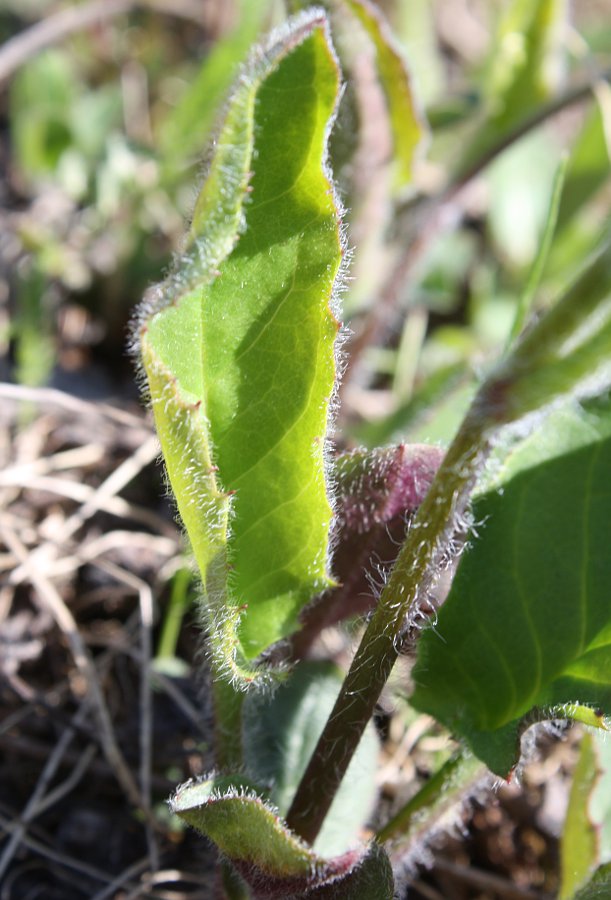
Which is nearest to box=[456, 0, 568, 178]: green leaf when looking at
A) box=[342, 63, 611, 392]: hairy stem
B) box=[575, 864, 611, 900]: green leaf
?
box=[342, 63, 611, 392]: hairy stem

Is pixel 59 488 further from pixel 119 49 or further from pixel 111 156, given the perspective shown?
pixel 119 49

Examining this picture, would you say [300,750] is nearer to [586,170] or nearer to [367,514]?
[367,514]

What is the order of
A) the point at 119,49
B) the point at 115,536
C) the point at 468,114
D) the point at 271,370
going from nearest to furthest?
the point at 271,370 → the point at 115,536 → the point at 468,114 → the point at 119,49

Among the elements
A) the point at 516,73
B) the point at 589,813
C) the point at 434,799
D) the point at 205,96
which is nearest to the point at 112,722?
the point at 434,799

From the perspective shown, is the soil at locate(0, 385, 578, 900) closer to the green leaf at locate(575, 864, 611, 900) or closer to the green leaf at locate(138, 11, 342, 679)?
the green leaf at locate(575, 864, 611, 900)

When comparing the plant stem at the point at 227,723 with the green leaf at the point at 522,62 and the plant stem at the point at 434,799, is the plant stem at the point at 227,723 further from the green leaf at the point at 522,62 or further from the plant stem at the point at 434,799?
the green leaf at the point at 522,62

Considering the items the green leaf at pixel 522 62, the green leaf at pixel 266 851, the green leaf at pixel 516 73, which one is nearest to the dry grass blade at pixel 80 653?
the green leaf at pixel 266 851

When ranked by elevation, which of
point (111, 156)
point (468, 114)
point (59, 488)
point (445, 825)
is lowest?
point (445, 825)

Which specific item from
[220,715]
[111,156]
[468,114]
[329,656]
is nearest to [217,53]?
[111,156]
